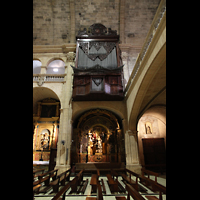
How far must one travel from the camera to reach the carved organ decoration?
9484 millimetres

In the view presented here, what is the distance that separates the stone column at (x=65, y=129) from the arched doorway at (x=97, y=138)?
0.86 meters

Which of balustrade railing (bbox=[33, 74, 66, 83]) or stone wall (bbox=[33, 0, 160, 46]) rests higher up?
stone wall (bbox=[33, 0, 160, 46])

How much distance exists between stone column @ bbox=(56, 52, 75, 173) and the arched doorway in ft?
2.81

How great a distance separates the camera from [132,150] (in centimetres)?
944

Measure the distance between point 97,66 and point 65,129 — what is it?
4.85 meters

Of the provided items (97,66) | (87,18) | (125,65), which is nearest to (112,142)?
(97,66)

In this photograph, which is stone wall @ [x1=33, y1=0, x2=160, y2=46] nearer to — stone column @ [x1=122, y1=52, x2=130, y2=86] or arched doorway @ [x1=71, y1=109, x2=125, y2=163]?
stone column @ [x1=122, y1=52, x2=130, y2=86]

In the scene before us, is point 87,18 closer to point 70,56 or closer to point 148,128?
point 70,56

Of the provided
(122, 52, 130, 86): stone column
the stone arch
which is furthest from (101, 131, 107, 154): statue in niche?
(122, 52, 130, 86): stone column

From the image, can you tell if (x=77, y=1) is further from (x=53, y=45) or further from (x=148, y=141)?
(x=148, y=141)

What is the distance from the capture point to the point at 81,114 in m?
11.6

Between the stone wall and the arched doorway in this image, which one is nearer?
the arched doorway
